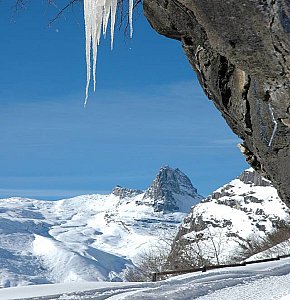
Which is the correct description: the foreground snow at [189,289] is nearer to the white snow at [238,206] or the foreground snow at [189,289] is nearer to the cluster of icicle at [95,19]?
the cluster of icicle at [95,19]

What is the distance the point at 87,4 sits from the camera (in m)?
3.47

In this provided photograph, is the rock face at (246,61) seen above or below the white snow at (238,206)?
below

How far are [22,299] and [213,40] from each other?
5.30 m

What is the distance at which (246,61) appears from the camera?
2.99 m

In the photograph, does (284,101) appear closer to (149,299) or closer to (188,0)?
(188,0)

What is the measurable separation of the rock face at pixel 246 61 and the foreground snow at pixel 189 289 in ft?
10.8

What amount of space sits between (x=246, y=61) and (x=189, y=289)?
17.0 ft

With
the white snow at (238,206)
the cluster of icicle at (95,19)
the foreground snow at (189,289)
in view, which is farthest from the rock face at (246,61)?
the white snow at (238,206)

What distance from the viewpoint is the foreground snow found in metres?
7.39

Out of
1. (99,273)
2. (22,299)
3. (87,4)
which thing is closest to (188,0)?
(87,4)

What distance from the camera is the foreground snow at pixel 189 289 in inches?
291

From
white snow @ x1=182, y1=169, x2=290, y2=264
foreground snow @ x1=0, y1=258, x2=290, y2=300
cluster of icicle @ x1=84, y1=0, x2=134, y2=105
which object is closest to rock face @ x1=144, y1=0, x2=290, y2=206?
cluster of icicle @ x1=84, y1=0, x2=134, y2=105

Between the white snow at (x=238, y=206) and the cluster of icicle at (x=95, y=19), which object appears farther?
the white snow at (x=238, y=206)

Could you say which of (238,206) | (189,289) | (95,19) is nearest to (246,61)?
(95,19)
